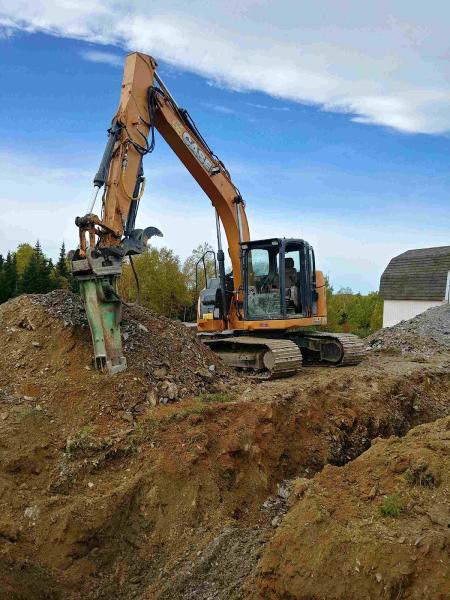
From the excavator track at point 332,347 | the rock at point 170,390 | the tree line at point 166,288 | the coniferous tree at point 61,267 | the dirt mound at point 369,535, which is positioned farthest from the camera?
the coniferous tree at point 61,267

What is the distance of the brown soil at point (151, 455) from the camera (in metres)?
4.96

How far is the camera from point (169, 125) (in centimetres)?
973

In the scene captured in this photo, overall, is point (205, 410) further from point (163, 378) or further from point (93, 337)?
point (93, 337)

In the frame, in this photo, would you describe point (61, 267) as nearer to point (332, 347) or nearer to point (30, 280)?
point (30, 280)

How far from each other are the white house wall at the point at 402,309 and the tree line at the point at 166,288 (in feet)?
8.26

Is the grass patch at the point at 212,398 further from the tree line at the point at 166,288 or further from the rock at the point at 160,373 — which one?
the tree line at the point at 166,288

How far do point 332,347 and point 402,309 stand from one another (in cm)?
1907

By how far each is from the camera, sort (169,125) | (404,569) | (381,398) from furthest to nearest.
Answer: (169,125) < (381,398) < (404,569)

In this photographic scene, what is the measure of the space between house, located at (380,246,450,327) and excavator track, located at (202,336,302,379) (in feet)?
61.3

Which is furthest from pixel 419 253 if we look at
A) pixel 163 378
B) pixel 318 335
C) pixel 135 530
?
pixel 135 530

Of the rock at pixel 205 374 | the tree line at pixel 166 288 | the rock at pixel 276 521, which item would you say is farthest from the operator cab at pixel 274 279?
the tree line at pixel 166 288

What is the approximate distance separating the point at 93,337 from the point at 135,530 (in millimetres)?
2845

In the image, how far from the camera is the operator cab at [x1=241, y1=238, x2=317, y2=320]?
414 inches

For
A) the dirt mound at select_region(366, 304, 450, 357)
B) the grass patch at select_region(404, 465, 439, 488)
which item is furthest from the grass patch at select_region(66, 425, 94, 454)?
the dirt mound at select_region(366, 304, 450, 357)
